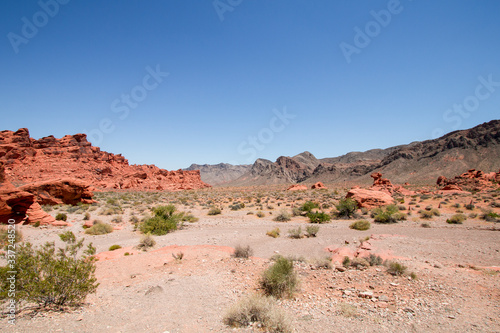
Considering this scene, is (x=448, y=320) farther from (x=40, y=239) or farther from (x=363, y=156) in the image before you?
(x=363, y=156)

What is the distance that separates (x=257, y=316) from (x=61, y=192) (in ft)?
80.8

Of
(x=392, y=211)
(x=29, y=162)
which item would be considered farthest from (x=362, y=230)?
(x=29, y=162)

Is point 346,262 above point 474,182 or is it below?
below

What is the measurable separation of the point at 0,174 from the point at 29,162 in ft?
189

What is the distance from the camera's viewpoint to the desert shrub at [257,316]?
439 cm

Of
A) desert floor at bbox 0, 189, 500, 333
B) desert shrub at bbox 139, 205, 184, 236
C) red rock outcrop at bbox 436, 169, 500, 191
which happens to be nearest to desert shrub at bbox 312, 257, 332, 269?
desert floor at bbox 0, 189, 500, 333

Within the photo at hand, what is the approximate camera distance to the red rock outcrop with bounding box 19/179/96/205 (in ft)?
68.1

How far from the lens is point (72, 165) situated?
61.7 meters

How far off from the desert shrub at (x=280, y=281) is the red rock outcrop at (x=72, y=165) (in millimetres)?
58497

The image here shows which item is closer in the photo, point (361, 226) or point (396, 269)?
point (396, 269)

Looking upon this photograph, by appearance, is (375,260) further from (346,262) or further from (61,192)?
(61,192)

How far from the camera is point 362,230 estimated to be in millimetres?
14492

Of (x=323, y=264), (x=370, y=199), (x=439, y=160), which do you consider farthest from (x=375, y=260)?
(x=439, y=160)

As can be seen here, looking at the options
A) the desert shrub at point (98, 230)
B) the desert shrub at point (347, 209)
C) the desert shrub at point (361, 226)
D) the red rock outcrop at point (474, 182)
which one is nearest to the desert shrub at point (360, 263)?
the desert shrub at point (361, 226)
